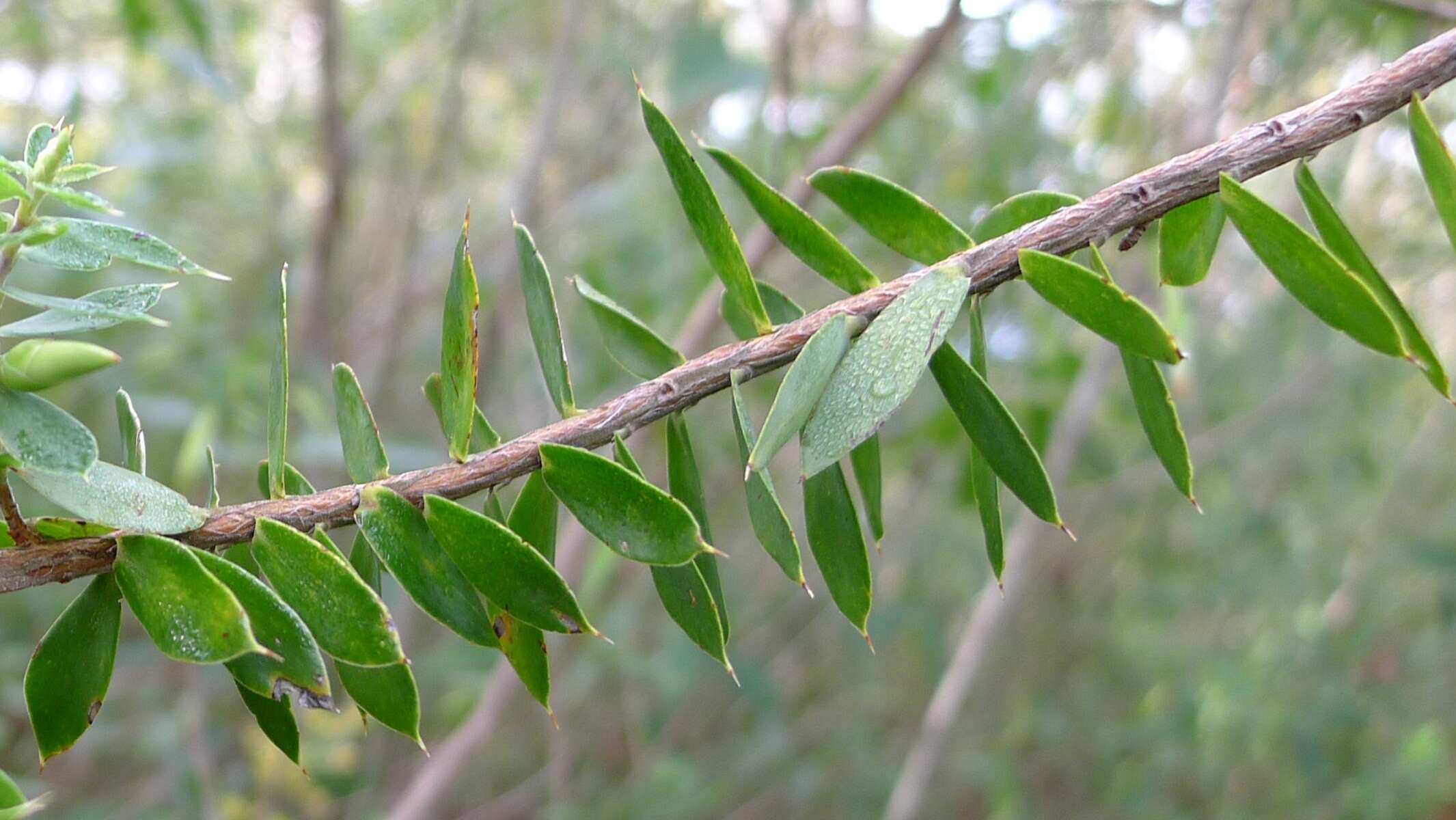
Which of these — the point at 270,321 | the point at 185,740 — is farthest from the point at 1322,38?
the point at 185,740

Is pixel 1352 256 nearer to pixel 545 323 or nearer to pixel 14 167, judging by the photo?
pixel 545 323

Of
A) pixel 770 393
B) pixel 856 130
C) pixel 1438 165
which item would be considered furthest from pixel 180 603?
pixel 856 130

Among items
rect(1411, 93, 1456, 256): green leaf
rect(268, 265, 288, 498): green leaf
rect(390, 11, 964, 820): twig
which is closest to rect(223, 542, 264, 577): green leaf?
rect(268, 265, 288, 498): green leaf

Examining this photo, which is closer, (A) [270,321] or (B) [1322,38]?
(B) [1322,38]

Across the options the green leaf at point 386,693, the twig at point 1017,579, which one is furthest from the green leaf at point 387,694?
the twig at point 1017,579

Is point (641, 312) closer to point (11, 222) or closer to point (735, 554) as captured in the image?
point (735, 554)

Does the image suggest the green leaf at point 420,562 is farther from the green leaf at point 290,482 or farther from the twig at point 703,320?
the twig at point 703,320
